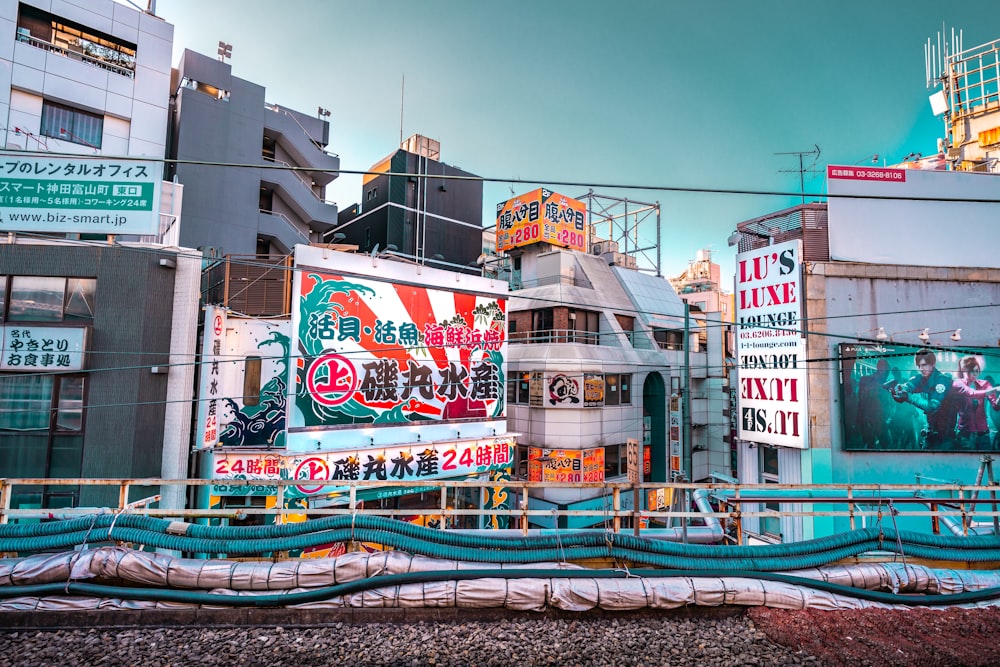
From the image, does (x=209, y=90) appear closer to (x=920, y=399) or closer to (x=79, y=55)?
(x=79, y=55)

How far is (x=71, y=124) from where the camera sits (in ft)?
83.3

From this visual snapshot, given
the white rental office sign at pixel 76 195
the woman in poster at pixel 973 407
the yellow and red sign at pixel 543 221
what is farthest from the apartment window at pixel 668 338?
the white rental office sign at pixel 76 195

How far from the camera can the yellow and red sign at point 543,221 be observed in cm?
3578

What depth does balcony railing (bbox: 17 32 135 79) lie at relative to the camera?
24.4 meters

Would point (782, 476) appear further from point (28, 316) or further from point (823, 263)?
point (28, 316)

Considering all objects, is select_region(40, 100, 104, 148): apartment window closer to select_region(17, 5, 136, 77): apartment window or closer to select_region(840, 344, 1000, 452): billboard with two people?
select_region(17, 5, 136, 77): apartment window

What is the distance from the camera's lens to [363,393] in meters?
17.7

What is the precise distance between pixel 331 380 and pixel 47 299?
8.59 metres

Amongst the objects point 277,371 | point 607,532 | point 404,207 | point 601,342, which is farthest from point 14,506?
point 404,207

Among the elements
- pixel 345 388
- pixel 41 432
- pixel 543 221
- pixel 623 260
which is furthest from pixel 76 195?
pixel 623 260

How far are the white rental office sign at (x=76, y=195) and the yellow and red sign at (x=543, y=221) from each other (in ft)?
85.8

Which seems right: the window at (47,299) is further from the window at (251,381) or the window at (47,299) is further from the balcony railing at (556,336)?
the balcony railing at (556,336)

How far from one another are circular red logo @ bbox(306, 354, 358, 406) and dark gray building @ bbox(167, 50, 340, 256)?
14472 mm

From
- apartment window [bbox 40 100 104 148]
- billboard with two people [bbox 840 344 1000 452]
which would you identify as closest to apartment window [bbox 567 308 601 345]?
billboard with two people [bbox 840 344 1000 452]
